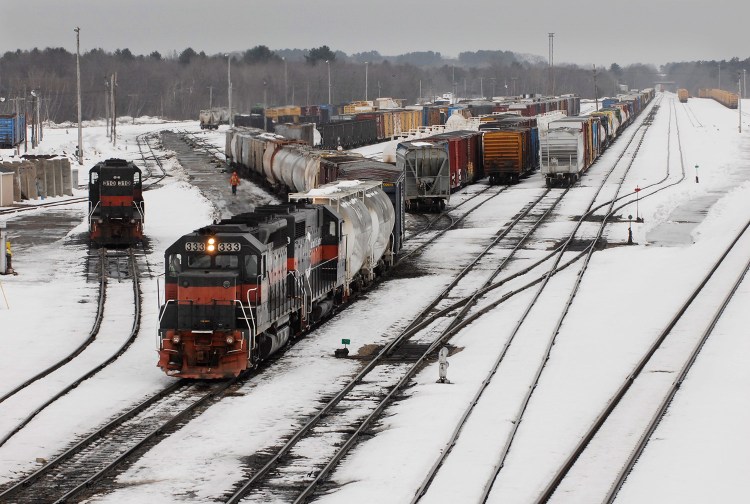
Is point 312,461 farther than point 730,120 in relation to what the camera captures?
No

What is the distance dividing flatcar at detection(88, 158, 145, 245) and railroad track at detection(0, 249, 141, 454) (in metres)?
5.29

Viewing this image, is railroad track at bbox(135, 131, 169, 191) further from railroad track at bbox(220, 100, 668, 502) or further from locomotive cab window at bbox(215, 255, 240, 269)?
locomotive cab window at bbox(215, 255, 240, 269)

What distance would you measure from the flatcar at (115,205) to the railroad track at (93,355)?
208 inches

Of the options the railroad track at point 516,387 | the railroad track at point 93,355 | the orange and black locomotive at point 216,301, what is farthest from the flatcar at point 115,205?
the orange and black locomotive at point 216,301

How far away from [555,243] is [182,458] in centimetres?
2842

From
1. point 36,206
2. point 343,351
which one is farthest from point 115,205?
point 343,351

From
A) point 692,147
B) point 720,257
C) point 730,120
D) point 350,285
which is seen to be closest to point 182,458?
point 350,285

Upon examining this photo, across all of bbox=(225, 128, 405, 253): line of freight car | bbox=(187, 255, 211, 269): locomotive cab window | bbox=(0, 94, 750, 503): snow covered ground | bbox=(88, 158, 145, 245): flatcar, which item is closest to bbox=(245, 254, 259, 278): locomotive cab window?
bbox=(187, 255, 211, 269): locomotive cab window

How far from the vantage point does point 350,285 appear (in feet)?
113

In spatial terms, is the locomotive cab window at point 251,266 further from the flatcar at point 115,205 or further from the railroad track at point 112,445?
the flatcar at point 115,205

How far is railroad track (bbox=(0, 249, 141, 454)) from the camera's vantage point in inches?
894

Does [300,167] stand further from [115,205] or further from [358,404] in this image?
[358,404]

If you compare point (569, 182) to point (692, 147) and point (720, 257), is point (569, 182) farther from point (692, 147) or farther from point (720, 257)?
point (692, 147)

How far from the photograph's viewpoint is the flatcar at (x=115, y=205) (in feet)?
147
